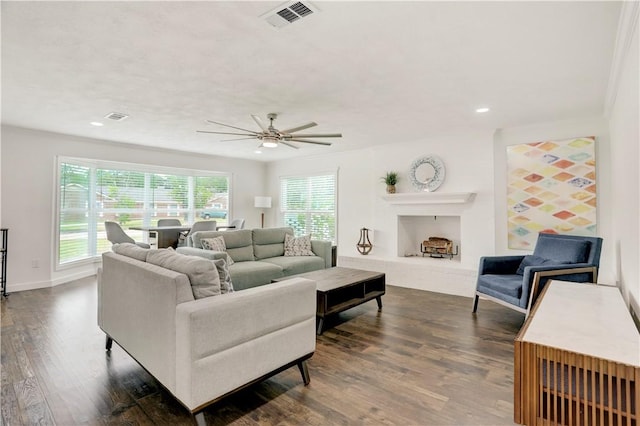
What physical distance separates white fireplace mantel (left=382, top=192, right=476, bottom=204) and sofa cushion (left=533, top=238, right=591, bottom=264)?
119cm

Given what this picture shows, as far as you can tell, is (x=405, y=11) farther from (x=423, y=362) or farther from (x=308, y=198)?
(x=308, y=198)

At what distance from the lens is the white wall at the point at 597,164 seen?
4.01 m

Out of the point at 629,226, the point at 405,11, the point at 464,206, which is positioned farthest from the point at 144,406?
the point at 464,206

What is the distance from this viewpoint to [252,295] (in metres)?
1.93

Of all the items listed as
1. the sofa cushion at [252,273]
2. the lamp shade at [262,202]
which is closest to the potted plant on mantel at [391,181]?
the sofa cushion at [252,273]

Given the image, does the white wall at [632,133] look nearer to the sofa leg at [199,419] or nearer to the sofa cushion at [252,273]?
the sofa leg at [199,419]

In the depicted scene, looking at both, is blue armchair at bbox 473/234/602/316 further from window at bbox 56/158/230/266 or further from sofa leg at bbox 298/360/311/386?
window at bbox 56/158/230/266

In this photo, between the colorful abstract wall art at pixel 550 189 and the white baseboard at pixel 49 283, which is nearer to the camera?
the colorful abstract wall art at pixel 550 189

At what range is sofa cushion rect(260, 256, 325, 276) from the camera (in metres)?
4.56

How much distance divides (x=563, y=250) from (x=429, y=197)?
1995mm

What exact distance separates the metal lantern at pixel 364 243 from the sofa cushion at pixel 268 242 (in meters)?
1.51

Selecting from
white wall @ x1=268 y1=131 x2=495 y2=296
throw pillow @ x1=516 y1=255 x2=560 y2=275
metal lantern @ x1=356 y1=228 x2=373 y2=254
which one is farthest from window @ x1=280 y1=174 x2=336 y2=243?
→ throw pillow @ x1=516 y1=255 x2=560 y2=275

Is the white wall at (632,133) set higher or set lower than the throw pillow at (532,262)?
higher

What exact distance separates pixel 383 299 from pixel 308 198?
3480 mm
